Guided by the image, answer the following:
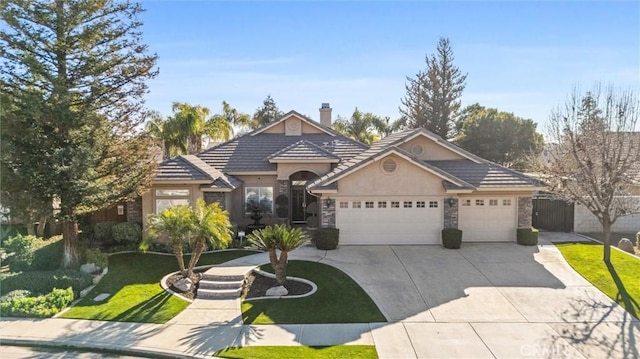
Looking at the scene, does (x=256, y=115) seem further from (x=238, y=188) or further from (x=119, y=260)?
(x=119, y=260)

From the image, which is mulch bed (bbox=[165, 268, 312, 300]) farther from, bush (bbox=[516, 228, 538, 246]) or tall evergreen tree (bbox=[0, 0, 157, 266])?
bush (bbox=[516, 228, 538, 246])

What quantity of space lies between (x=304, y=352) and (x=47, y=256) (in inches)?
438

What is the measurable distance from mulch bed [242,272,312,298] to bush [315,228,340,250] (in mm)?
3966

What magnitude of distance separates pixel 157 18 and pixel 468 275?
14286 mm

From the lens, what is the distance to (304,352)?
9383 millimetres

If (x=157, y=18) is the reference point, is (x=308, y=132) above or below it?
below

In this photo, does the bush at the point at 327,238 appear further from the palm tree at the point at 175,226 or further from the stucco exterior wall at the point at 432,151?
the stucco exterior wall at the point at 432,151

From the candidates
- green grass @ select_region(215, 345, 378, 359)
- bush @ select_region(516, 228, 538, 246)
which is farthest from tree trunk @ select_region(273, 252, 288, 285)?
bush @ select_region(516, 228, 538, 246)

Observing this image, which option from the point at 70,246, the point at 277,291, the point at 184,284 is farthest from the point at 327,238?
the point at 70,246

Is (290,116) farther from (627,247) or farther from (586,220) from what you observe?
(627,247)

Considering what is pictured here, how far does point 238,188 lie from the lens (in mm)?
22094

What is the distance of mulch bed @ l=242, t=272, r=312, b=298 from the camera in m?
13.2

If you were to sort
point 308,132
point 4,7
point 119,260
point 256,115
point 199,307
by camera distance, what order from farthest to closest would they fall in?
point 256,115 → point 308,132 → point 119,260 → point 4,7 → point 199,307

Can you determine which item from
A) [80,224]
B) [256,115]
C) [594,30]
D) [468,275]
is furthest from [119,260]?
[256,115]
